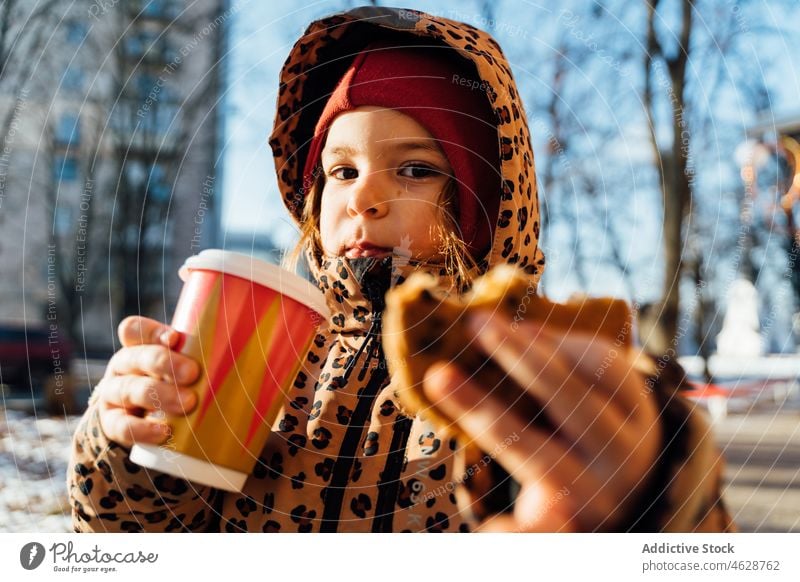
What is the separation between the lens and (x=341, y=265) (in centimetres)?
41

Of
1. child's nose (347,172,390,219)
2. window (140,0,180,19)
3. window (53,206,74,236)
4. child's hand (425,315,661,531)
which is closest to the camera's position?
child's hand (425,315,661,531)

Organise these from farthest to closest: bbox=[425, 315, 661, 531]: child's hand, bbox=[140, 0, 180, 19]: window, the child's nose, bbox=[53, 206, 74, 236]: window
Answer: bbox=[53, 206, 74, 236]: window → bbox=[140, 0, 180, 19]: window → the child's nose → bbox=[425, 315, 661, 531]: child's hand

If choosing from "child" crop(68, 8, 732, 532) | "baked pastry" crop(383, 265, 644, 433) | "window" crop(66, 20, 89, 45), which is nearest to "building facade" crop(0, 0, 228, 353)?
"window" crop(66, 20, 89, 45)

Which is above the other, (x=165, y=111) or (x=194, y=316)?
(x=165, y=111)

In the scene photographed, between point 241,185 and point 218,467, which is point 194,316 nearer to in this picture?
point 218,467

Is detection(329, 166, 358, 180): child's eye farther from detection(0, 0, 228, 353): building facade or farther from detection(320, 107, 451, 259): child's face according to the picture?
detection(0, 0, 228, 353): building facade

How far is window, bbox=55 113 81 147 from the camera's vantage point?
22.5 inches

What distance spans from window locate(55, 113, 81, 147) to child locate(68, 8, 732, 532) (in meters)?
0.21

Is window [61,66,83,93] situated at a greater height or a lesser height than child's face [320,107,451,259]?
greater

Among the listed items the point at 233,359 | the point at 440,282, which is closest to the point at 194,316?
the point at 233,359

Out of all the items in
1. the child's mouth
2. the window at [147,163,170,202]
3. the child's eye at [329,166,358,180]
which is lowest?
the child's mouth

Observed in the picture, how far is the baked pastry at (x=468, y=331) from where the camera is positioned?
293 mm

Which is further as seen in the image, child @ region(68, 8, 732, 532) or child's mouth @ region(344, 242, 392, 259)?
child's mouth @ region(344, 242, 392, 259)
